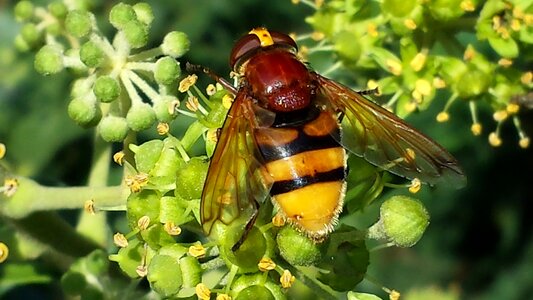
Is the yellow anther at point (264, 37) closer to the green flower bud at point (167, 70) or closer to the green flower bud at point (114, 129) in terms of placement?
the green flower bud at point (167, 70)

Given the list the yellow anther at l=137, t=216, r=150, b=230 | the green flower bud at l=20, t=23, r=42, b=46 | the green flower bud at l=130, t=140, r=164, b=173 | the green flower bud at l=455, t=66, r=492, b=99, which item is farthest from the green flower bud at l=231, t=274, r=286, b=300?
the green flower bud at l=20, t=23, r=42, b=46

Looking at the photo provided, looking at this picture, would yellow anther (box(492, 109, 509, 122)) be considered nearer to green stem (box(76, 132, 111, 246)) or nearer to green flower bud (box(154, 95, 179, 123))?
green flower bud (box(154, 95, 179, 123))

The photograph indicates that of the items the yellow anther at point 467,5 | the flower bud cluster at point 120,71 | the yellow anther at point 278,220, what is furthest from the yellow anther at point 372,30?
the yellow anther at point 278,220

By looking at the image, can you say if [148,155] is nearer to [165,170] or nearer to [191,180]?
[165,170]

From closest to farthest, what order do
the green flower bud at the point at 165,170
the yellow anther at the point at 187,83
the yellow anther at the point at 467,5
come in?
the green flower bud at the point at 165,170 < the yellow anther at the point at 187,83 < the yellow anther at the point at 467,5

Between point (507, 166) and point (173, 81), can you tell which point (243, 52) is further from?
point (507, 166)

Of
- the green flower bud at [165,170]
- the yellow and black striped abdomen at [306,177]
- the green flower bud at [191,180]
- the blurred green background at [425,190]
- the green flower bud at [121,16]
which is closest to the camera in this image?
the yellow and black striped abdomen at [306,177]

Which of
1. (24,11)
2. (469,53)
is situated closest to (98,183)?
(24,11)
